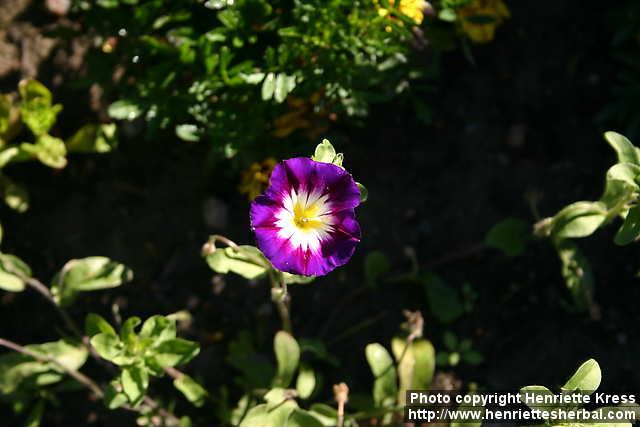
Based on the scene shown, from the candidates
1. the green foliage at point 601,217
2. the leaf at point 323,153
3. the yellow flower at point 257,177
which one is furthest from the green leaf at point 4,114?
the green foliage at point 601,217

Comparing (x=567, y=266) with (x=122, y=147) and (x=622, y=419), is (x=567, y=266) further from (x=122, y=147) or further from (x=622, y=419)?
(x=122, y=147)

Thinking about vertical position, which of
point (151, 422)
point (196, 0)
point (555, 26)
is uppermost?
point (555, 26)

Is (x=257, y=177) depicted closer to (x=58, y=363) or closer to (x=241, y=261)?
(x=241, y=261)

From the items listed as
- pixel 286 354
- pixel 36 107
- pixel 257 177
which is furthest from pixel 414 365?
pixel 36 107

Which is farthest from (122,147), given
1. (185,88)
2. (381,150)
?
(381,150)

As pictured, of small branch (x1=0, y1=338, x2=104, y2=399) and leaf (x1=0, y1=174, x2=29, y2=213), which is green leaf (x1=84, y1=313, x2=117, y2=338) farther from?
leaf (x1=0, y1=174, x2=29, y2=213)

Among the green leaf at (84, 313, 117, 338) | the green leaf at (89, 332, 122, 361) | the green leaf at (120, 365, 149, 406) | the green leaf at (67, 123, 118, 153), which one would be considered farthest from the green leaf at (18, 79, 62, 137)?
the green leaf at (120, 365, 149, 406)
